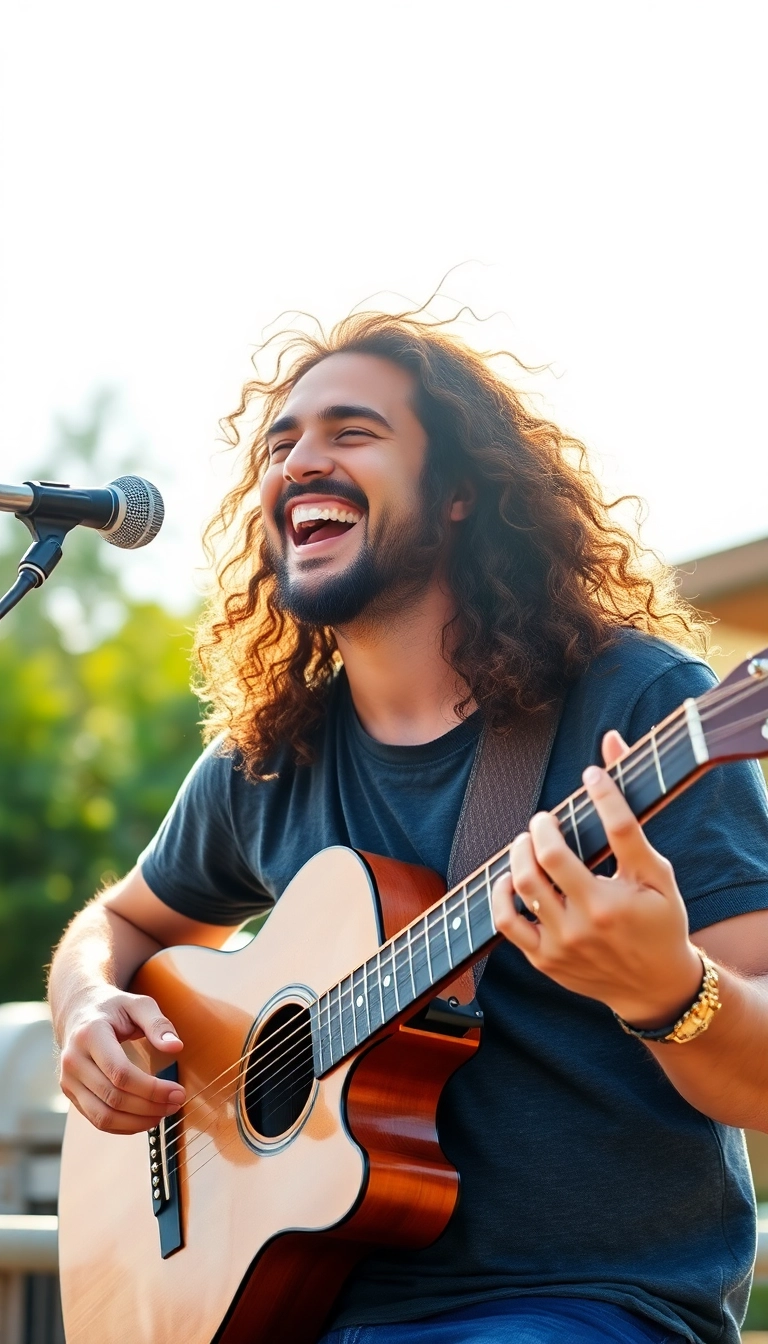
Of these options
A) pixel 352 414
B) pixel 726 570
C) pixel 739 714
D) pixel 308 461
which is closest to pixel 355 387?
pixel 352 414

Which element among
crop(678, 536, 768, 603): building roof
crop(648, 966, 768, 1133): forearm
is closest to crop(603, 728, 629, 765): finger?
crop(648, 966, 768, 1133): forearm

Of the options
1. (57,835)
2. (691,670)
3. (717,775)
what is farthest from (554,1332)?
(57,835)

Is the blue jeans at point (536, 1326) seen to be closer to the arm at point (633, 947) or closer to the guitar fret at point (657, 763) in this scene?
the arm at point (633, 947)

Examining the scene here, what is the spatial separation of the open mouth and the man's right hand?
0.93 meters

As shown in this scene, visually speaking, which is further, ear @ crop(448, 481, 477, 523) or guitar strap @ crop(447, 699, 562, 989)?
ear @ crop(448, 481, 477, 523)

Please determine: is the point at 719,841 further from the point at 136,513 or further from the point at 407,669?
the point at 136,513

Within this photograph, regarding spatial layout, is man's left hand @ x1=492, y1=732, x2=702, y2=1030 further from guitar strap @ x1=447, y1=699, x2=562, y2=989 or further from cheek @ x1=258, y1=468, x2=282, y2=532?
cheek @ x1=258, y1=468, x2=282, y2=532

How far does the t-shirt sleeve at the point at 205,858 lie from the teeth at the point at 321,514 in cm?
60

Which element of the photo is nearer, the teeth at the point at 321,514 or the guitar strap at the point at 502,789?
the guitar strap at the point at 502,789

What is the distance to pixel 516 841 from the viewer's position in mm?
1612

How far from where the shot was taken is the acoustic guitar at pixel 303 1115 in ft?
6.26

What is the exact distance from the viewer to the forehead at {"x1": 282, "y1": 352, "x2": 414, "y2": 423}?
2.68 meters

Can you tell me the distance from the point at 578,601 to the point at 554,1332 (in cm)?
121

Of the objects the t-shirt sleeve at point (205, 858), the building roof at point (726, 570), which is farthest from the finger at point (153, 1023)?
the building roof at point (726, 570)
